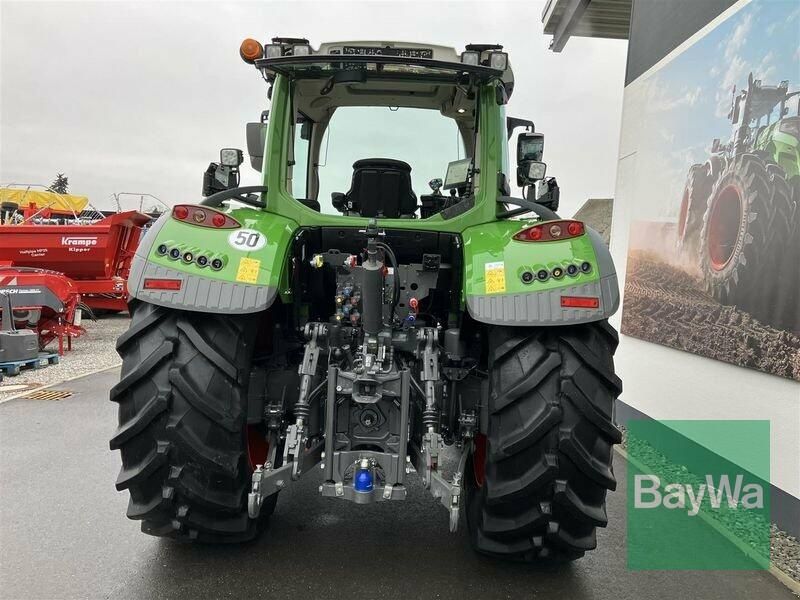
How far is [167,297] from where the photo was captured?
2275 mm

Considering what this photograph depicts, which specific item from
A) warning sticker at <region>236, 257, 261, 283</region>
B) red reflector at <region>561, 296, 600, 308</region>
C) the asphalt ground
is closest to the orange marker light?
warning sticker at <region>236, 257, 261, 283</region>

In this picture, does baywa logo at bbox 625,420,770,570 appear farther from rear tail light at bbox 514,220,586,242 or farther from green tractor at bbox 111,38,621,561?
rear tail light at bbox 514,220,586,242

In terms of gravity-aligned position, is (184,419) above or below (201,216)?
below

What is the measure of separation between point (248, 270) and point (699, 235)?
3463 millimetres

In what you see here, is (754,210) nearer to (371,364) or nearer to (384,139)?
(384,139)

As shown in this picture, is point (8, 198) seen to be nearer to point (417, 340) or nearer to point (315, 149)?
point (315, 149)

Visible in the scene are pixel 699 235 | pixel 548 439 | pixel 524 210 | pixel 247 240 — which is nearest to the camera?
pixel 548 439

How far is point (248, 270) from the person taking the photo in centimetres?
235

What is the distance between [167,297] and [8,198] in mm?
21800

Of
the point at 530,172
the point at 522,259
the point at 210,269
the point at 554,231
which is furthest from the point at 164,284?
the point at 530,172

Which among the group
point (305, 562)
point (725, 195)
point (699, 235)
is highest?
point (725, 195)

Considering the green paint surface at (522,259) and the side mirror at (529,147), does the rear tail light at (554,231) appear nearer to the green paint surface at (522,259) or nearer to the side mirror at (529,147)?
the green paint surface at (522,259)

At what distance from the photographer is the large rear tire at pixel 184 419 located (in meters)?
2.23

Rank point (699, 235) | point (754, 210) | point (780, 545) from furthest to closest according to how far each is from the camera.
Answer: point (699, 235)
point (754, 210)
point (780, 545)
